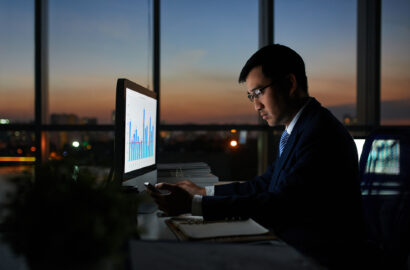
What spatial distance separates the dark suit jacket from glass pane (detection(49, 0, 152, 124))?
2.44m

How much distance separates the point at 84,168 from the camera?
67cm

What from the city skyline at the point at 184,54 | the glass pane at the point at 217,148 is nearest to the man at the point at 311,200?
the glass pane at the point at 217,148

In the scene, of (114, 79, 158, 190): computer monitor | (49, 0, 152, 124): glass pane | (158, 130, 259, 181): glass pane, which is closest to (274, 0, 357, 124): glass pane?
(158, 130, 259, 181): glass pane

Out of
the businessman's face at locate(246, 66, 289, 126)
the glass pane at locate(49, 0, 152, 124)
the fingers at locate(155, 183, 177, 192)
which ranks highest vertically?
the glass pane at locate(49, 0, 152, 124)

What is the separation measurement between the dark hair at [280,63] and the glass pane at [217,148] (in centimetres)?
175

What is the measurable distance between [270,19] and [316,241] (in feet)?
9.43

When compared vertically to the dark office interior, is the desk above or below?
below

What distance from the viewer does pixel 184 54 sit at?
3.67 meters

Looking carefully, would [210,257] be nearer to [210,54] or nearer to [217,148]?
[217,148]

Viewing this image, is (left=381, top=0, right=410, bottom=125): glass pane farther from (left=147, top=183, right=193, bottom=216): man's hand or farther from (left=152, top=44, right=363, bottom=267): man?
→ (left=147, top=183, right=193, bottom=216): man's hand

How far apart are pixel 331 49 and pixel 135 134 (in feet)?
10.3

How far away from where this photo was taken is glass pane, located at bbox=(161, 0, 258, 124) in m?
3.60

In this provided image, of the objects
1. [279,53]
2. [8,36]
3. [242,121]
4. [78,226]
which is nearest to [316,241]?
[279,53]

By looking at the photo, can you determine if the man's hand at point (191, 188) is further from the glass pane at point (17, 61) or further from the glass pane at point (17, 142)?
the glass pane at point (17, 61)
